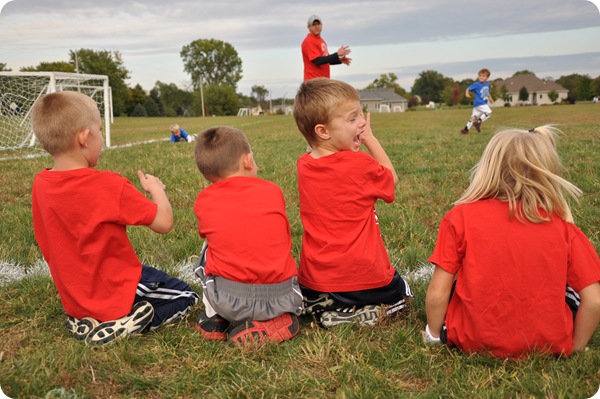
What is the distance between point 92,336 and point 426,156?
6.78 m

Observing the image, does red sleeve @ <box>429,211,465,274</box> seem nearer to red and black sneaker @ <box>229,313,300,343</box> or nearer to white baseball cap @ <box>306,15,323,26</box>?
red and black sneaker @ <box>229,313,300,343</box>

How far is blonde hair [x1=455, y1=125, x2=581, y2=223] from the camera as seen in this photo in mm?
2381

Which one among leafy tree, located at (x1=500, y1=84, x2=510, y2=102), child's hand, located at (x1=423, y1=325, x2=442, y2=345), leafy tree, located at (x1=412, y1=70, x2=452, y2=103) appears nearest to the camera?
child's hand, located at (x1=423, y1=325, x2=442, y2=345)

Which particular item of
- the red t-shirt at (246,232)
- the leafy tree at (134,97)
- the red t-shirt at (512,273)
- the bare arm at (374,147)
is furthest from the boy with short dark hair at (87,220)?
the leafy tree at (134,97)

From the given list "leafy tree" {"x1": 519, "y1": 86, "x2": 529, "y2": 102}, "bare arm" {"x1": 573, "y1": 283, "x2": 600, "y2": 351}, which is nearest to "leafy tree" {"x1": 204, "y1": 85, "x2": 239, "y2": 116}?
"leafy tree" {"x1": 519, "y1": 86, "x2": 529, "y2": 102}

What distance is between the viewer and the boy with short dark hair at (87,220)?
2723mm

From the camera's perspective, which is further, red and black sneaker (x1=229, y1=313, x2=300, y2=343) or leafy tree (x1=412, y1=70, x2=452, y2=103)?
leafy tree (x1=412, y1=70, x2=452, y2=103)

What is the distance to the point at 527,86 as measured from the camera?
10262 cm

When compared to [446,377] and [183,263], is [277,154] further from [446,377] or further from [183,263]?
[446,377]

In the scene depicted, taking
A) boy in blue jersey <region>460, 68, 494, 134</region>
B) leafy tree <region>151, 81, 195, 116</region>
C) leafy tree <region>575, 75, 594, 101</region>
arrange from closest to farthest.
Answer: boy in blue jersey <region>460, 68, 494, 134</region> → leafy tree <region>575, 75, 594, 101</region> → leafy tree <region>151, 81, 195, 116</region>

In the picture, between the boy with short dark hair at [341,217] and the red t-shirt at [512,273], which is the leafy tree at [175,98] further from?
the red t-shirt at [512,273]

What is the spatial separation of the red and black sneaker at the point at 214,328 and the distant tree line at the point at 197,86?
62684 mm

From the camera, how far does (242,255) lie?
2773 mm

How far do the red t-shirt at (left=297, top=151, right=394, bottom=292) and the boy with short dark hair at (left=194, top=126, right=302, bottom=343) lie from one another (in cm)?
19
